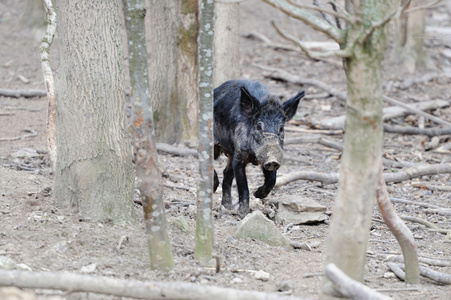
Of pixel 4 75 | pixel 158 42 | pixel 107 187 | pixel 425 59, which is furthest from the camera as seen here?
pixel 425 59

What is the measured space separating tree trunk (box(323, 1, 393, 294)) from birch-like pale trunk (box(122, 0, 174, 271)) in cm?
144

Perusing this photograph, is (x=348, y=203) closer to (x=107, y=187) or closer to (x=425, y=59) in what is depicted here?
(x=107, y=187)

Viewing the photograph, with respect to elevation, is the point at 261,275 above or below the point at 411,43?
below

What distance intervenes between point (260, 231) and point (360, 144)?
254 centimetres

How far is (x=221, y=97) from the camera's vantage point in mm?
8578

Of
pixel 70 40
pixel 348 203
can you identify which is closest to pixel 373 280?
pixel 348 203

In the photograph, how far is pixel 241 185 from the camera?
7.86m

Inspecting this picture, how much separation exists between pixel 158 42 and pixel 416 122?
6762mm

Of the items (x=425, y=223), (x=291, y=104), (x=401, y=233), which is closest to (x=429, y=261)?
(x=401, y=233)

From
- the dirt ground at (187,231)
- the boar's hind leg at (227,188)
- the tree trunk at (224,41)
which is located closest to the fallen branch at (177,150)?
the dirt ground at (187,231)

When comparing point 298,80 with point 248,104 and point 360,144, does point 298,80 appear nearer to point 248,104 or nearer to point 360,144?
point 248,104

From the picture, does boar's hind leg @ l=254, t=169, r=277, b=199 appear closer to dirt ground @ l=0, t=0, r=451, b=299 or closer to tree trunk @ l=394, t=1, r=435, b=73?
dirt ground @ l=0, t=0, r=451, b=299

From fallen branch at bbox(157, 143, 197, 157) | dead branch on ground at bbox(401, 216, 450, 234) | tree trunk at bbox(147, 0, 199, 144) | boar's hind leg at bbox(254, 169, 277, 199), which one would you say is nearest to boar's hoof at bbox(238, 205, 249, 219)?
boar's hind leg at bbox(254, 169, 277, 199)

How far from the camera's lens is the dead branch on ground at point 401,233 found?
15.9 feet
